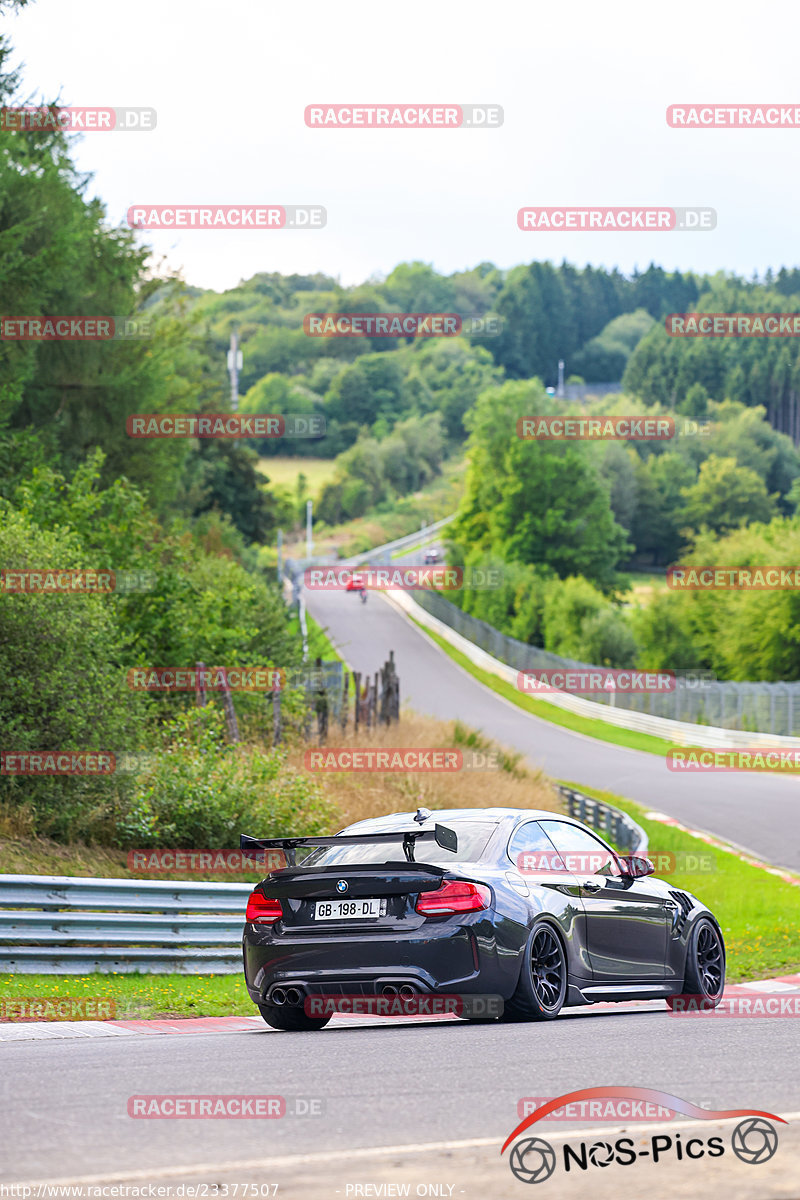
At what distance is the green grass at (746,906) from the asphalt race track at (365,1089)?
533 centimetres

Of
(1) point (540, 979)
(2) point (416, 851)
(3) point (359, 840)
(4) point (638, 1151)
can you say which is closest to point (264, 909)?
(3) point (359, 840)

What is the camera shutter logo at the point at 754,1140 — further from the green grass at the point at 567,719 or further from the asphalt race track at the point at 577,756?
the green grass at the point at 567,719

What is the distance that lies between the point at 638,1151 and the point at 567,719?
5092cm

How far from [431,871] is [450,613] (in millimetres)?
73467

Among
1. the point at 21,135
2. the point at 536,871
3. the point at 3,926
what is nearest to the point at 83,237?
the point at 21,135

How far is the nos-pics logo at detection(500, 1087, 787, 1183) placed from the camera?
15.4 feet

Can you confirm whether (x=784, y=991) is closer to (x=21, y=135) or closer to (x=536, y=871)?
(x=536, y=871)

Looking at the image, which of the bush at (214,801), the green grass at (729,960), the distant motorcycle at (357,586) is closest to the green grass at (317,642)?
the distant motorcycle at (357,586)

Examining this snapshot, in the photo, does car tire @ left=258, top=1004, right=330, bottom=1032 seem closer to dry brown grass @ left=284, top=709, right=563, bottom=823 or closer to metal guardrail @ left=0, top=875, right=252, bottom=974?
metal guardrail @ left=0, top=875, right=252, bottom=974

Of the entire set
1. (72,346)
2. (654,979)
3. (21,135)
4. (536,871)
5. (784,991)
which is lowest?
(784,991)

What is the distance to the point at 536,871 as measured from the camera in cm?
898

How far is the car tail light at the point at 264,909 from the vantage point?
8.58m

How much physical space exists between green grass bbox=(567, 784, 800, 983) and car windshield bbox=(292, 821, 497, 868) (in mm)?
5196

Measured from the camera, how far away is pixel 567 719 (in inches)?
2181
